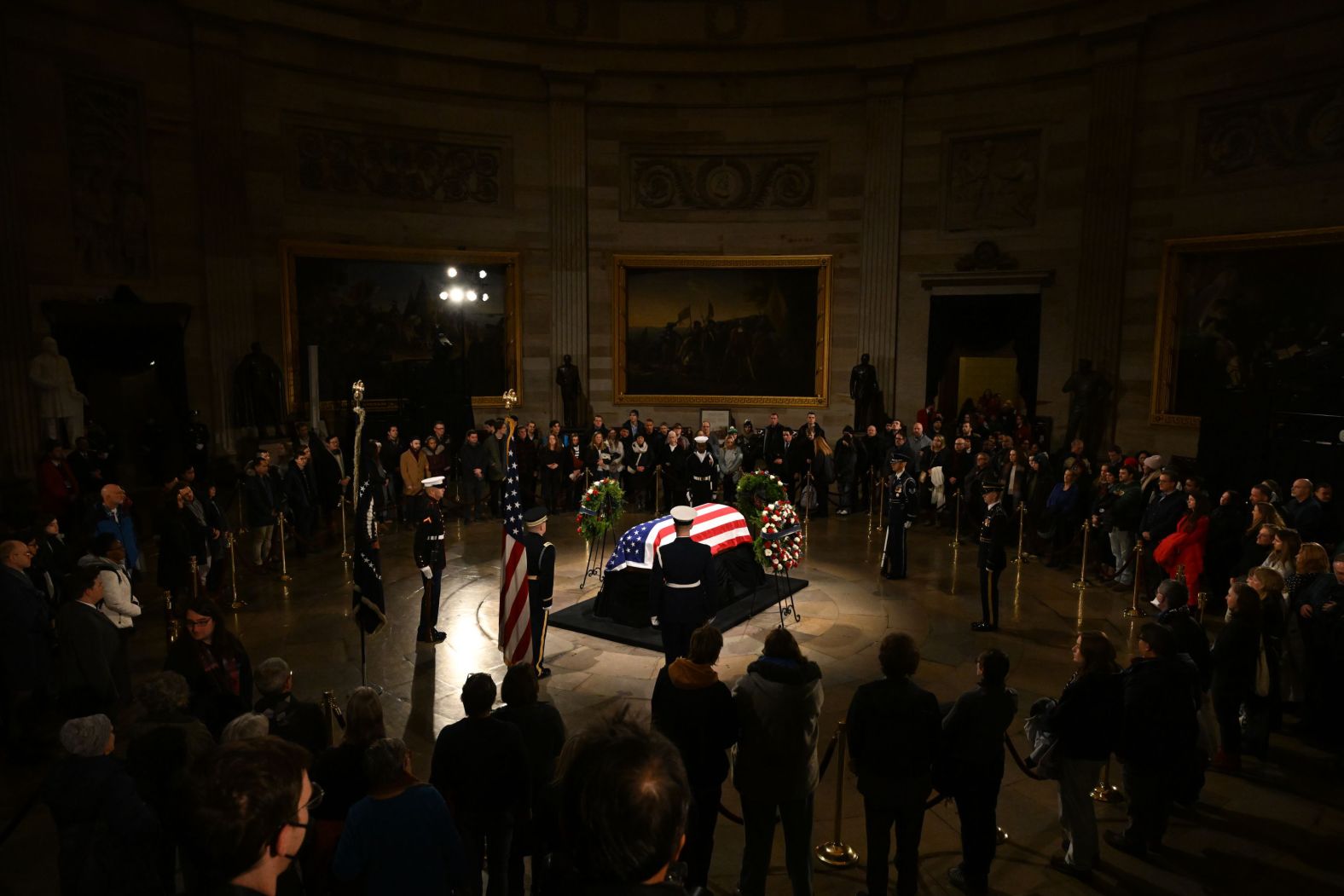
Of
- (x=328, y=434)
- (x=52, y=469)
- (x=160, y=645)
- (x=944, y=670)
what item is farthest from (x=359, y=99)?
(x=944, y=670)

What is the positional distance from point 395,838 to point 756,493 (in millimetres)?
8714

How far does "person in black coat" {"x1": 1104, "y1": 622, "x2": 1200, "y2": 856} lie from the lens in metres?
5.85

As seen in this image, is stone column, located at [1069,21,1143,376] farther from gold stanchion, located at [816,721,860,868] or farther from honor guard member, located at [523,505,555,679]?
gold stanchion, located at [816,721,860,868]

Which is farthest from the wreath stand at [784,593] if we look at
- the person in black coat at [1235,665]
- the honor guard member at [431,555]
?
the person in black coat at [1235,665]

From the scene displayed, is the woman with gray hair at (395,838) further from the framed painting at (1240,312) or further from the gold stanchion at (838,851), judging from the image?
the framed painting at (1240,312)

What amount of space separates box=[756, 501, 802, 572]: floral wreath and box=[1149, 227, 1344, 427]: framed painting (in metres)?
7.42

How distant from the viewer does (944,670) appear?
962 centimetres

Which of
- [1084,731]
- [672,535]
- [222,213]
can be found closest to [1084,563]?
[672,535]

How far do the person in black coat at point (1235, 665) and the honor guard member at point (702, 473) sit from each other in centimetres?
873

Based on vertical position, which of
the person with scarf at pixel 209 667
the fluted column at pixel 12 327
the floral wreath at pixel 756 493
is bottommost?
the person with scarf at pixel 209 667

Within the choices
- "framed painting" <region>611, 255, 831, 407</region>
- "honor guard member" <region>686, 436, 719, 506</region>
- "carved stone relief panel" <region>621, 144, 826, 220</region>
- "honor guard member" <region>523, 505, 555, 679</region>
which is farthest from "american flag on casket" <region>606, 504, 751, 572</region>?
"carved stone relief panel" <region>621, 144, 826, 220</region>

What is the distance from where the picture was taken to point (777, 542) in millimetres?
10984

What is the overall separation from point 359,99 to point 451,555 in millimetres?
10859

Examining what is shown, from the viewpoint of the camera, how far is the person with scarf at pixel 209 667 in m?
6.07
